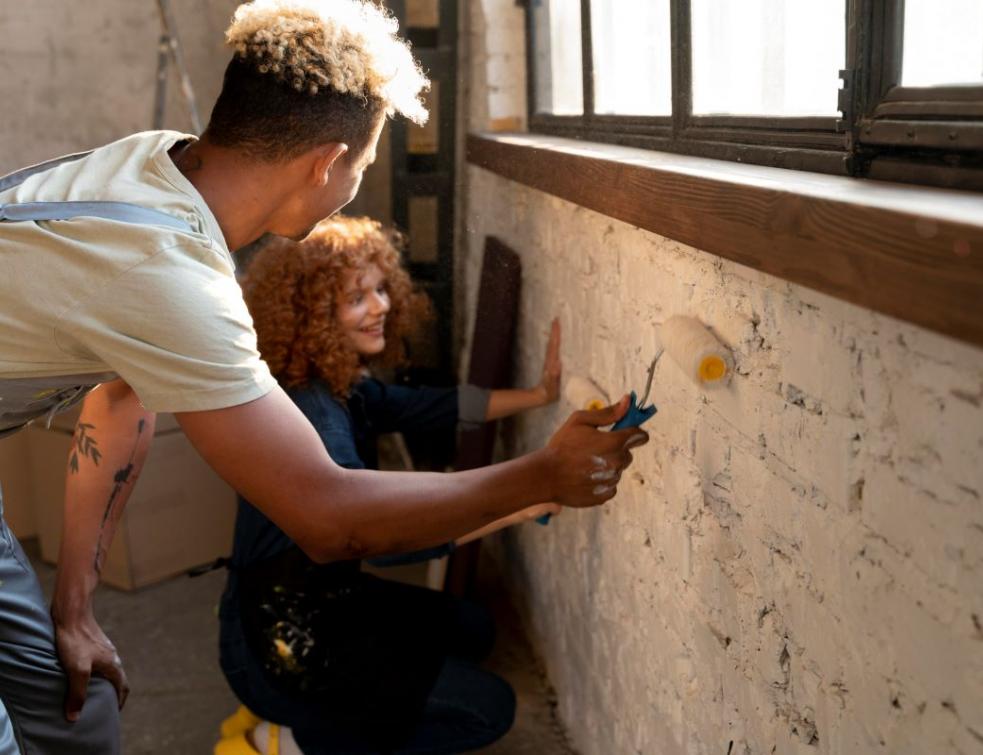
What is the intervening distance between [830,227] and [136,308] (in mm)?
887

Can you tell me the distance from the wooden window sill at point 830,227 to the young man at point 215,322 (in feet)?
1.32

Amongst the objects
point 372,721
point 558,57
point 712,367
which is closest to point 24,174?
point 712,367

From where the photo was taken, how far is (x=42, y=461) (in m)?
3.98

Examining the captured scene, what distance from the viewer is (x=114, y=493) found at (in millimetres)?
2221

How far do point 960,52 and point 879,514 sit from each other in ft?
1.96

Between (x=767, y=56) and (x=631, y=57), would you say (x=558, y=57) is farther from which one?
(x=767, y=56)

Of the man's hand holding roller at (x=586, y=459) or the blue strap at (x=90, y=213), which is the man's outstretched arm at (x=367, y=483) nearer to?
the man's hand holding roller at (x=586, y=459)

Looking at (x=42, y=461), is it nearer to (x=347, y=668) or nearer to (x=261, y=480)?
(x=347, y=668)

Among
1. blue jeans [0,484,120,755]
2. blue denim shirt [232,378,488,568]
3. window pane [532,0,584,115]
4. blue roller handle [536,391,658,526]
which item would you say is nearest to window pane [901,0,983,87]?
blue roller handle [536,391,658,526]

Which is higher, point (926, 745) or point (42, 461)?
point (926, 745)

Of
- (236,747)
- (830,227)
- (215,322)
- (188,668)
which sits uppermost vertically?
(830,227)

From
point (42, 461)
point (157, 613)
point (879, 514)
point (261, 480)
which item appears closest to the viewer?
point (879, 514)

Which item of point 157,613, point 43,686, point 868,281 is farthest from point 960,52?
point 157,613

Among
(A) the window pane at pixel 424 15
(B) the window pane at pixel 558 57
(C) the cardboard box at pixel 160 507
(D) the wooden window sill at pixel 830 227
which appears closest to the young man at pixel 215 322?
(D) the wooden window sill at pixel 830 227
